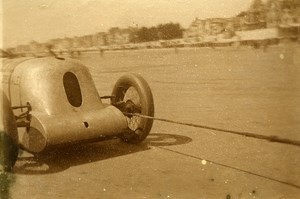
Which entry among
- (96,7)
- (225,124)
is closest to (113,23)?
(96,7)

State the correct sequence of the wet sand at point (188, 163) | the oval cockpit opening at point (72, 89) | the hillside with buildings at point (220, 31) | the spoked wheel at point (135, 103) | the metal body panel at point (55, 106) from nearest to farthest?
the wet sand at point (188, 163)
the metal body panel at point (55, 106)
the oval cockpit opening at point (72, 89)
the spoked wheel at point (135, 103)
the hillside with buildings at point (220, 31)

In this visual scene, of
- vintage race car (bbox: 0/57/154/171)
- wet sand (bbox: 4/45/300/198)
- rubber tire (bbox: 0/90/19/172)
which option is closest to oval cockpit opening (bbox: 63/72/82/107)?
vintage race car (bbox: 0/57/154/171)

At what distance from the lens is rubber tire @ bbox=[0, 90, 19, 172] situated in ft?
12.0

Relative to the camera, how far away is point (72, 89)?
181 inches

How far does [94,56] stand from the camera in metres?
24.1

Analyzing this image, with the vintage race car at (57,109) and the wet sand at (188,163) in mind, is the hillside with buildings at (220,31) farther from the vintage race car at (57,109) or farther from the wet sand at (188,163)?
the wet sand at (188,163)

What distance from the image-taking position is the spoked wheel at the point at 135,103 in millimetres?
4914

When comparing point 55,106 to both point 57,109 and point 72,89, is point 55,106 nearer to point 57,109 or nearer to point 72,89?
point 57,109

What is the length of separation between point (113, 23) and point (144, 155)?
1971mm

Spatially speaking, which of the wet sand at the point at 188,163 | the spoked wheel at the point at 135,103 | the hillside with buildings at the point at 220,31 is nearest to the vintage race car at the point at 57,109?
the spoked wheel at the point at 135,103

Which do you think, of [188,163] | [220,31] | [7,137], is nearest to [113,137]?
[188,163]

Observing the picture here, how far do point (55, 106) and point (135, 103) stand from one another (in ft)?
4.04

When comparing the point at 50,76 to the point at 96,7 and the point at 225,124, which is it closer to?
the point at 96,7

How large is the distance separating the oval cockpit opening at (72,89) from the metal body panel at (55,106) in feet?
0.12
